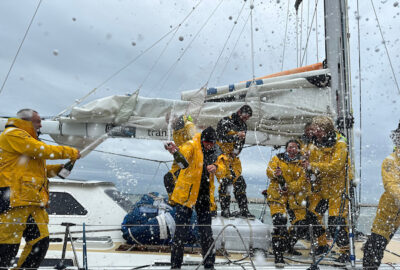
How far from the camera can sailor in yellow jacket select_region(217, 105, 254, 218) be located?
14.2 feet

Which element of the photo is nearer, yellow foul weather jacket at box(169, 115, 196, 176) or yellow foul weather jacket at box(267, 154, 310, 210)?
yellow foul weather jacket at box(267, 154, 310, 210)

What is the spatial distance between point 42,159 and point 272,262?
2384mm

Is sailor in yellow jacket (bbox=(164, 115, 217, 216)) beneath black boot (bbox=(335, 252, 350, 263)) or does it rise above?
above

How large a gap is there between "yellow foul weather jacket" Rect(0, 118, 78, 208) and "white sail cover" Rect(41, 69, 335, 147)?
1.92m

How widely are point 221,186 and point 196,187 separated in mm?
1361

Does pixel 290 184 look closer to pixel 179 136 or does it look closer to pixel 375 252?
pixel 375 252

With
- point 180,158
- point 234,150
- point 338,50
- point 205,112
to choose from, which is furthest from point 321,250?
point 338,50

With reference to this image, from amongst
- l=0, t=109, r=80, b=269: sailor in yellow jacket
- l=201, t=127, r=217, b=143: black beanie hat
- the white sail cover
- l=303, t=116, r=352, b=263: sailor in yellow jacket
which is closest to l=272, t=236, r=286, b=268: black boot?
l=303, t=116, r=352, b=263: sailor in yellow jacket

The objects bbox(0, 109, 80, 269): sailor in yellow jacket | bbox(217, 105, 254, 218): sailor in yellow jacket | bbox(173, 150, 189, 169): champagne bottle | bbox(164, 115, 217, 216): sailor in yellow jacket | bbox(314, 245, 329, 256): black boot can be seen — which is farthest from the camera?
bbox(217, 105, 254, 218): sailor in yellow jacket

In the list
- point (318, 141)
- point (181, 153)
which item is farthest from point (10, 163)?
point (318, 141)

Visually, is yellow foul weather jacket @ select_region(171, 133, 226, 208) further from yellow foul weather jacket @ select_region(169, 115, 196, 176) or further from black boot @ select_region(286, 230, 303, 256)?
black boot @ select_region(286, 230, 303, 256)

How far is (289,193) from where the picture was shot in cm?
386

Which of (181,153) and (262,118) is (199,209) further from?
(262,118)

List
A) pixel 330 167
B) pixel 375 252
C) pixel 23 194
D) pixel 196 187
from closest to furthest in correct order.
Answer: pixel 23 194 < pixel 375 252 < pixel 196 187 < pixel 330 167
